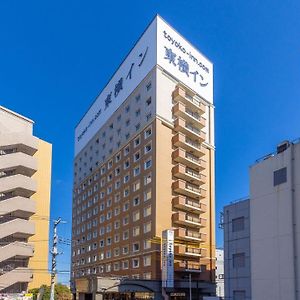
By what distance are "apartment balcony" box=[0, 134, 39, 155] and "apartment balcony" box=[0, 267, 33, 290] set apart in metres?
14.0

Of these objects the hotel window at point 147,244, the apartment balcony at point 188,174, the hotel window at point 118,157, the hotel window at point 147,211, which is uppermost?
the hotel window at point 118,157

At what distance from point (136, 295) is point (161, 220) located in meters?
11.7

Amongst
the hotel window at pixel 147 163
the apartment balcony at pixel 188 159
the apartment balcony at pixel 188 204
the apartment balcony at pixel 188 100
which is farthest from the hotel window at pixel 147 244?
the apartment balcony at pixel 188 100

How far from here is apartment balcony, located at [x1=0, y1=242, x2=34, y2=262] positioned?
176 feet

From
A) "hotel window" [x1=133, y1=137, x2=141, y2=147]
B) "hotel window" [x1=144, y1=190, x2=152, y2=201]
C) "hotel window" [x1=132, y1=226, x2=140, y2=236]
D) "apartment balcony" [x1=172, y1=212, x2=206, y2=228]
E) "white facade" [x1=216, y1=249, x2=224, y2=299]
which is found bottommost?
"white facade" [x1=216, y1=249, x2=224, y2=299]

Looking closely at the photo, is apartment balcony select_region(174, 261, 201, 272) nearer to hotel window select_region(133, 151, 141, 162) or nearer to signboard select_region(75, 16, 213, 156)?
hotel window select_region(133, 151, 141, 162)

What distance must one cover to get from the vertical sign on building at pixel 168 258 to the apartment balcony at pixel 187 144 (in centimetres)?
1580

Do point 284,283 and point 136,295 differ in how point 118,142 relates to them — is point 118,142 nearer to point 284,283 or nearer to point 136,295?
point 136,295

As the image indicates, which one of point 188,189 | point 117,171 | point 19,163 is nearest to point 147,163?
point 188,189

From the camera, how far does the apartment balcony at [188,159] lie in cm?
8012

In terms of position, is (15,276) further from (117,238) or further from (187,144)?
(187,144)

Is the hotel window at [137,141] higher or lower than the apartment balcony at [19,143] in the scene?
higher

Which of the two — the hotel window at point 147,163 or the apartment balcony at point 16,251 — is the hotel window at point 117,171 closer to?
the hotel window at point 147,163

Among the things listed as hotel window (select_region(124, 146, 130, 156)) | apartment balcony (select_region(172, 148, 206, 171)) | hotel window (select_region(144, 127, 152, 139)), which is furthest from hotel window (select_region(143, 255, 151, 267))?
hotel window (select_region(124, 146, 130, 156))
